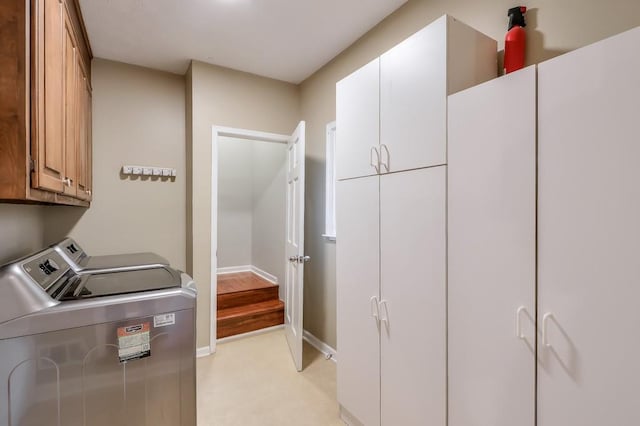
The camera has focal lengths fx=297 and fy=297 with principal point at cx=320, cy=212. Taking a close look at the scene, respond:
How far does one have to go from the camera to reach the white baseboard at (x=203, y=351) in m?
2.78

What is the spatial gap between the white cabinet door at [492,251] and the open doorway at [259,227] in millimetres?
1461

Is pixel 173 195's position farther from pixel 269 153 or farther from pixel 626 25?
pixel 626 25

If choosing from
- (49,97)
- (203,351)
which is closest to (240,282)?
(203,351)

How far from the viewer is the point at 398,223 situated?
151cm

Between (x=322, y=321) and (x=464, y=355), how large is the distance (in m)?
1.85

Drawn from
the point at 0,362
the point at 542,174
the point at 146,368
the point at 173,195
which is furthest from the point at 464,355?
the point at 173,195

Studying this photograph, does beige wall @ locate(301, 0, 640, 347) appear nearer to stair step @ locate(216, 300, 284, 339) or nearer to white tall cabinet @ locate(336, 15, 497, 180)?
white tall cabinet @ locate(336, 15, 497, 180)

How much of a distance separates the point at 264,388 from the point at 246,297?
1346mm

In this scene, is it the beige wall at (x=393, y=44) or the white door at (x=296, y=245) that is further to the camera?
the white door at (x=296, y=245)

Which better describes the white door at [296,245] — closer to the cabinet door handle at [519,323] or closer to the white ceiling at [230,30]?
the white ceiling at [230,30]

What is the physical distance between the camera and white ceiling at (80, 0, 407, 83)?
201cm

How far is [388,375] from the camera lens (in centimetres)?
157

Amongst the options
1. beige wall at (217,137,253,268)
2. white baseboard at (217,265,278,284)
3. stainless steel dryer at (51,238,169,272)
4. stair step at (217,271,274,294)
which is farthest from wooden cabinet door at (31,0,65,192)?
beige wall at (217,137,253,268)

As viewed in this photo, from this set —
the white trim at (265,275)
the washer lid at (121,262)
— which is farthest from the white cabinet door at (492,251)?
the white trim at (265,275)
